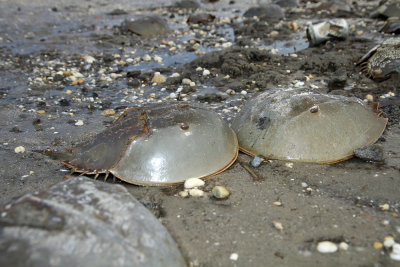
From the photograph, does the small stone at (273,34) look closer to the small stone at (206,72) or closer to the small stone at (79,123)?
the small stone at (206,72)

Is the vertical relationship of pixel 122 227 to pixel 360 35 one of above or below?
above

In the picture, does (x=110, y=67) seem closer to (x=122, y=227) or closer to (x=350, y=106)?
(x=350, y=106)

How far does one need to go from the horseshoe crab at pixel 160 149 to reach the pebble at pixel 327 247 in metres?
0.77

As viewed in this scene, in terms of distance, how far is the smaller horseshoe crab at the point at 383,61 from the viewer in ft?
12.1

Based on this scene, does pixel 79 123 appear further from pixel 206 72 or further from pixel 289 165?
pixel 289 165

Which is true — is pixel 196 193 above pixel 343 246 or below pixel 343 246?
below

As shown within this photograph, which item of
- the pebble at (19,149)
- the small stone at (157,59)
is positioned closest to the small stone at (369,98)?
the small stone at (157,59)

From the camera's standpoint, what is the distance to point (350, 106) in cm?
242

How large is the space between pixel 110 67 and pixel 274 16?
3955mm

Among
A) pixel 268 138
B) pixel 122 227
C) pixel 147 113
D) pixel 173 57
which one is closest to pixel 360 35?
pixel 173 57

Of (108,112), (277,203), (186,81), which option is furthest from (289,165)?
(186,81)

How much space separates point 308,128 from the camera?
7.50 feet

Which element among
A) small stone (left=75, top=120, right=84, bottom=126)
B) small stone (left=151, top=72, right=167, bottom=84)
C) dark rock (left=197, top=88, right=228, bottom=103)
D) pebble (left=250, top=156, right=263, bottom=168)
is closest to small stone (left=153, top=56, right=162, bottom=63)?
small stone (left=151, top=72, right=167, bottom=84)

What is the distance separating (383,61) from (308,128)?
2093mm
